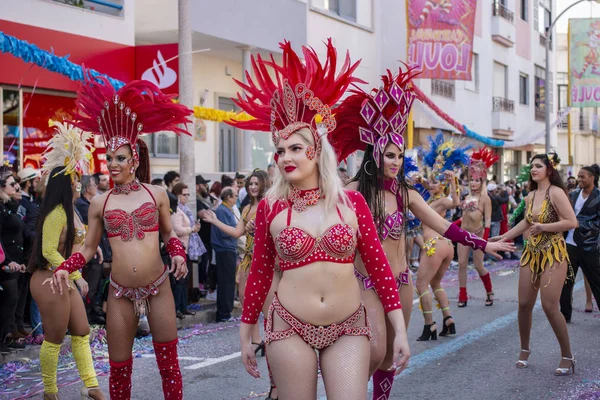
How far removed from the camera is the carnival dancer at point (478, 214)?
11961 mm

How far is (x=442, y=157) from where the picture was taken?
954cm

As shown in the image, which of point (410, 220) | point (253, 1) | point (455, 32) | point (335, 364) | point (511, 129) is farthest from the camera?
point (511, 129)

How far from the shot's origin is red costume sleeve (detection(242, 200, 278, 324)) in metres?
4.20

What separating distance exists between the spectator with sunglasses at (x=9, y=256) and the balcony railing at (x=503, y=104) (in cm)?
2721

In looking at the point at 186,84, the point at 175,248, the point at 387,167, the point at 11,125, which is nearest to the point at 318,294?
the point at 387,167

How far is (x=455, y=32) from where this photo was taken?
66.2 feet

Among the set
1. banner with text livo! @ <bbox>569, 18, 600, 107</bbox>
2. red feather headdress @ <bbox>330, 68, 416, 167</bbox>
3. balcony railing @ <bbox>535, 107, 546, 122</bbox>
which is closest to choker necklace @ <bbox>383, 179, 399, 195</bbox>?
red feather headdress @ <bbox>330, 68, 416, 167</bbox>

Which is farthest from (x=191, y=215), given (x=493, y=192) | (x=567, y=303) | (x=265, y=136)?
(x=493, y=192)

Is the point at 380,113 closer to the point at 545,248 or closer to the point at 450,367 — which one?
the point at 545,248

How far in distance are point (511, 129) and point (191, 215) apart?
25.5m

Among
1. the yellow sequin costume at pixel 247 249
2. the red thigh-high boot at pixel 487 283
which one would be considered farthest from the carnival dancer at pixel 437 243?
the red thigh-high boot at pixel 487 283

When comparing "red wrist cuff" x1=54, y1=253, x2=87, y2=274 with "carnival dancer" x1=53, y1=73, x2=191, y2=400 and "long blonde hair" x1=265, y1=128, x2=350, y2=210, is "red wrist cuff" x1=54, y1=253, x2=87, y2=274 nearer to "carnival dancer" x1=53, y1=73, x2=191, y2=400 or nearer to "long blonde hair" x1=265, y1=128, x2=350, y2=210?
"carnival dancer" x1=53, y1=73, x2=191, y2=400

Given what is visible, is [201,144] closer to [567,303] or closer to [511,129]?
[567,303]

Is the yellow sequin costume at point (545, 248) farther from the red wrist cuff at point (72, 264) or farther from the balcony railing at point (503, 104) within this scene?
the balcony railing at point (503, 104)
